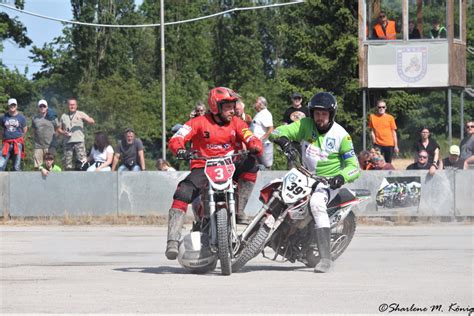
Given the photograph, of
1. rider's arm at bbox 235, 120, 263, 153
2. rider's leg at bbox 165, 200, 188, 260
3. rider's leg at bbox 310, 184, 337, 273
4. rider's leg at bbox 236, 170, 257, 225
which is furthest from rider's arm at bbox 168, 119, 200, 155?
rider's leg at bbox 310, 184, 337, 273

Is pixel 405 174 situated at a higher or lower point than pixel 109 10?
lower

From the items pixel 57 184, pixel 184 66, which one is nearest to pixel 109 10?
pixel 184 66

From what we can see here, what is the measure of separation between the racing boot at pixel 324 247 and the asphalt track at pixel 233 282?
0.47 ft

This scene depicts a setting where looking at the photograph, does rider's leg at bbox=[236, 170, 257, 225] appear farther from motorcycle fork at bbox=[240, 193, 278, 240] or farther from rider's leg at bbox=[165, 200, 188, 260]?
rider's leg at bbox=[165, 200, 188, 260]

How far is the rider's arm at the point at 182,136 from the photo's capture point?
11.2 meters

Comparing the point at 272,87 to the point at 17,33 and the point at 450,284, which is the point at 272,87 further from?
the point at 450,284

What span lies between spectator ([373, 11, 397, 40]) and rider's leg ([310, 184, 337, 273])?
17.5 metres

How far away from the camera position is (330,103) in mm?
11523

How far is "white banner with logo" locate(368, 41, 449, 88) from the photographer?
2845 centimetres

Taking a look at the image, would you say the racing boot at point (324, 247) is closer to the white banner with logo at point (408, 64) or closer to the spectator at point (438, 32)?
the white banner with logo at point (408, 64)

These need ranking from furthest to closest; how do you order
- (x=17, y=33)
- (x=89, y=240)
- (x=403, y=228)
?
(x=17, y=33), (x=403, y=228), (x=89, y=240)

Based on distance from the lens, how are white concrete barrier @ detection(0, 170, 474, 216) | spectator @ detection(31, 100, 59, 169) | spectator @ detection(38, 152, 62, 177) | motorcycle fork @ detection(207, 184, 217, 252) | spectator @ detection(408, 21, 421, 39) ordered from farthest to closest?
spectator @ detection(408, 21, 421, 39) → spectator @ detection(31, 100, 59, 169) → spectator @ detection(38, 152, 62, 177) → white concrete barrier @ detection(0, 170, 474, 216) → motorcycle fork @ detection(207, 184, 217, 252)

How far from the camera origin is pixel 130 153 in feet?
71.7

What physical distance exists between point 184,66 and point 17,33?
28619 mm
